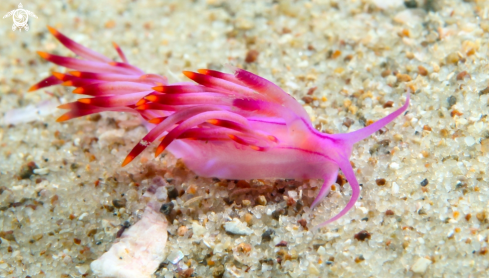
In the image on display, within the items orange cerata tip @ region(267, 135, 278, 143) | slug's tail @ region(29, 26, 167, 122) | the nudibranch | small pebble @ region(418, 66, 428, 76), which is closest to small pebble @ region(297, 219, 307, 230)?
the nudibranch

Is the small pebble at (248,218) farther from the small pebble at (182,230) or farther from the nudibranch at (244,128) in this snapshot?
the small pebble at (182,230)

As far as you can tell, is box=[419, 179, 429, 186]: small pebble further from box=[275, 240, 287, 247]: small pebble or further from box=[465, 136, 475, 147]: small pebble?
box=[275, 240, 287, 247]: small pebble

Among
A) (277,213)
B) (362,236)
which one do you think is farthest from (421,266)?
(277,213)

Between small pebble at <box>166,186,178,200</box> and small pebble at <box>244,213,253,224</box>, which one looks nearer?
small pebble at <box>244,213,253,224</box>

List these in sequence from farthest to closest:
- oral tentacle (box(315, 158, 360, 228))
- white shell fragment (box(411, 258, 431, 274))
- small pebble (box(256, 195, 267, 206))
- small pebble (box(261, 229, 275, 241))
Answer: small pebble (box(256, 195, 267, 206)) → small pebble (box(261, 229, 275, 241)) → oral tentacle (box(315, 158, 360, 228)) → white shell fragment (box(411, 258, 431, 274))

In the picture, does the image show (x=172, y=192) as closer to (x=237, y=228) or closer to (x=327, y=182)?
(x=237, y=228)

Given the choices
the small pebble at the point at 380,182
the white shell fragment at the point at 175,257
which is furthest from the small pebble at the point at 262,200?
the small pebble at the point at 380,182
